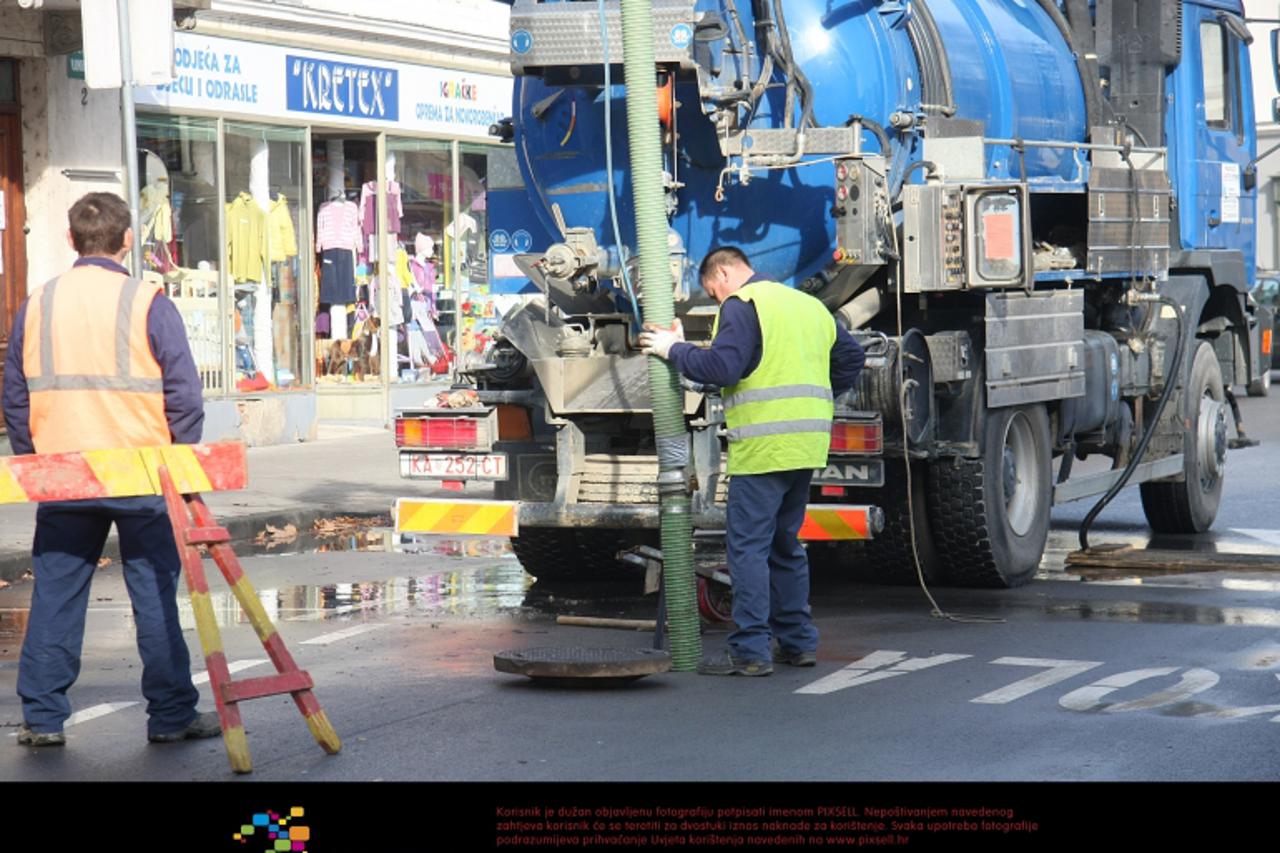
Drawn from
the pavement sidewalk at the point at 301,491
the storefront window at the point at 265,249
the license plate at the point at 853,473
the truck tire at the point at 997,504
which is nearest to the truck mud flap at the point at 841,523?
the license plate at the point at 853,473

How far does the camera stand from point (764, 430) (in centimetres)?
798

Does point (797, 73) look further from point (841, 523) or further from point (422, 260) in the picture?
point (422, 260)

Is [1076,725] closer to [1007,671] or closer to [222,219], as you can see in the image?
[1007,671]

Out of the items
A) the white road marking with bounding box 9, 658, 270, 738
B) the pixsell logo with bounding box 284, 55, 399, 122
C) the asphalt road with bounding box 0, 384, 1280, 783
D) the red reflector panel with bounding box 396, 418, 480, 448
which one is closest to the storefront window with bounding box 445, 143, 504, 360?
the pixsell logo with bounding box 284, 55, 399, 122

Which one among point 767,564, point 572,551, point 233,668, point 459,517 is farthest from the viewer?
point 572,551

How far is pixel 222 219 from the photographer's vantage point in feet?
60.4

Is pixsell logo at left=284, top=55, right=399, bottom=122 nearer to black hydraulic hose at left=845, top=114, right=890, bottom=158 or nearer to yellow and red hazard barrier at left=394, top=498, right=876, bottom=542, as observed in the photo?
yellow and red hazard barrier at left=394, top=498, right=876, bottom=542

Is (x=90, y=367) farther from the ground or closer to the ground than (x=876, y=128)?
closer to the ground

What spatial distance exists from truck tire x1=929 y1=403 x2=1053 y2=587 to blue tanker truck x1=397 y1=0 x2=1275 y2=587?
0.01 metres

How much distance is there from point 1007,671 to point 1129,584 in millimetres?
2870

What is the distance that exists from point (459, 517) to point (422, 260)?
11875mm

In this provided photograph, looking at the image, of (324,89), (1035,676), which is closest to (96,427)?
(1035,676)
